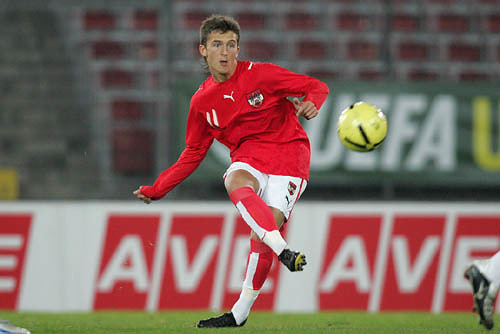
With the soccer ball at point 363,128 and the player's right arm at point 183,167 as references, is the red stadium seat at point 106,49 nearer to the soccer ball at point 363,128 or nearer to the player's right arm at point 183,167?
the player's right arm at point 183,167

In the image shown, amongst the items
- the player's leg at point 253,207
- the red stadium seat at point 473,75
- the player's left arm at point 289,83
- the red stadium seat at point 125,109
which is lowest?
the red stadium seat at point 125,109

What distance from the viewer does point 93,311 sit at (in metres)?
8.31

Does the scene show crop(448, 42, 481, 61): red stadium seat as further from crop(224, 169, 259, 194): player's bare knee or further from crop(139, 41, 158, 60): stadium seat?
crop(224, 169, 259, 194): player's bare knee

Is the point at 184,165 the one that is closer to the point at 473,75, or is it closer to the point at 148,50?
the point at 148,50

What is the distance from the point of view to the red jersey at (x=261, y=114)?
200 inches

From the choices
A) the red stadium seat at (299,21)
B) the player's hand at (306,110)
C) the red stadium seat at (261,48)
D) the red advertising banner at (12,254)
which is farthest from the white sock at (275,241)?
the red stadium seat at (299,21)

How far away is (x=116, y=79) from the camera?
11250 mm

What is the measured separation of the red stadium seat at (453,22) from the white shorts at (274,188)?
23.4 feet

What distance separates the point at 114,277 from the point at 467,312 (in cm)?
364

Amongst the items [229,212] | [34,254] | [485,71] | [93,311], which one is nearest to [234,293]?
[229,212]

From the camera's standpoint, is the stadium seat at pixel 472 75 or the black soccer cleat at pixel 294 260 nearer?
the black soccer cleat at pixel 294 260

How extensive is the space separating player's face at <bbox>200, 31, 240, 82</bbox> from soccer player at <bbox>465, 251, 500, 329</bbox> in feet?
6.21

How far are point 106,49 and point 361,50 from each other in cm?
351

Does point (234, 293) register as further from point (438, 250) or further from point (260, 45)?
point (260, 45)
